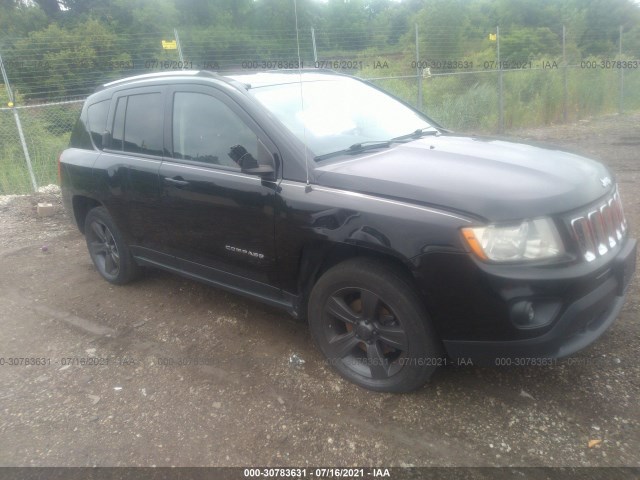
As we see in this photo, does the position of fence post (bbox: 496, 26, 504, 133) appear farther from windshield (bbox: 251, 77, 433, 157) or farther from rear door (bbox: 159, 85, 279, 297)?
rear door (bbox: 159, 85, 279, 297)

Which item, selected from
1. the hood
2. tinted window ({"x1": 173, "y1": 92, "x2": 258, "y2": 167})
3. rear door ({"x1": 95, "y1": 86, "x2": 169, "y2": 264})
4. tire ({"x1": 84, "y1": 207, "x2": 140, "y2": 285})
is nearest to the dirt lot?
tire ({"x1": 84, "y1": 207, "x2": 140, "y2": 285})

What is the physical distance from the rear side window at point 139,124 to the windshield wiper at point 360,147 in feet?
4.66

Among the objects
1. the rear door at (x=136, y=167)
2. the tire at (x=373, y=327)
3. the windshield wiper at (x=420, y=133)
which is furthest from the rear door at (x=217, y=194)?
the windshield wiper at (x=420, y=133)

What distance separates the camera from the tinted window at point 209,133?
10.4 feet

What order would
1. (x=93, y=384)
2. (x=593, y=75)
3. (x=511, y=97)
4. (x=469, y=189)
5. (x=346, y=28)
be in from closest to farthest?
(x=469, y=189) → (x=93, y=384) → (x=346, y=28) → (x=511, y=97) → (x=593, y=75)

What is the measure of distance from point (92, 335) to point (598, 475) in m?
3.45

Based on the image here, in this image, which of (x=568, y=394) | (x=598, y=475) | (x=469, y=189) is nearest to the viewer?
(x=598, y=475)

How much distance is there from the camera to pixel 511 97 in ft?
44.3

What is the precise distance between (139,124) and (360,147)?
6.11 ft

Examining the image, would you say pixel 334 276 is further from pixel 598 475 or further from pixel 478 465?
pixel 598 475

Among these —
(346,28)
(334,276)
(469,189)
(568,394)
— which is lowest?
(568,394)

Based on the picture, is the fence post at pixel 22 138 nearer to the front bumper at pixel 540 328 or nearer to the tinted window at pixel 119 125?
the tinted window at pixel 119 125

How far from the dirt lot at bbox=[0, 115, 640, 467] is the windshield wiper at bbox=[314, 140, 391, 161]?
4.34 feet

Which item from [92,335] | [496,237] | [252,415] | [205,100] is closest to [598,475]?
[496,237]
